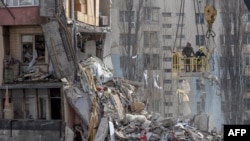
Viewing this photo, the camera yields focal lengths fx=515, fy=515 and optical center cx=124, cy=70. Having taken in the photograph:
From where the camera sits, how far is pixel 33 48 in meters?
20.7

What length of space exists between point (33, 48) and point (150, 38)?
63.9 ft

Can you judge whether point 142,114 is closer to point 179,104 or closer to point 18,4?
point 18,4

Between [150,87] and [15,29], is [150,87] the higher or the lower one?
the lower one

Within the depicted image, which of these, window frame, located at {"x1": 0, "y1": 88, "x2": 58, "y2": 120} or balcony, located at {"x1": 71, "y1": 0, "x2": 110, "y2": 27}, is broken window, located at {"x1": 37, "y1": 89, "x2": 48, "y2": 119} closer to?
window frame, located at {"x1": 0, "y1": 88, "x2": 58, "y2": 120}

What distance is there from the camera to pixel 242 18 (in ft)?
121

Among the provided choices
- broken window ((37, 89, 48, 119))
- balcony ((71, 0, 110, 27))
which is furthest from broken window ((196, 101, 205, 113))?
broken window ((37, 89, 48, 119))

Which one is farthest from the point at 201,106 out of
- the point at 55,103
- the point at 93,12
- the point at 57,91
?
the point at 57,91

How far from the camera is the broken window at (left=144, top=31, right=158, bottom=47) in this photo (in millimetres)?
39094

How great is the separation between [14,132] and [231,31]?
21160 mm

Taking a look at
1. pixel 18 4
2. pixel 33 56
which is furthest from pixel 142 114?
pixel 18 4

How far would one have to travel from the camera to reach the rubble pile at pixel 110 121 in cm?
1920

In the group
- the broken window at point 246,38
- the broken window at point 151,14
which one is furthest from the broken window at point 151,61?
the broken window at point 246,38

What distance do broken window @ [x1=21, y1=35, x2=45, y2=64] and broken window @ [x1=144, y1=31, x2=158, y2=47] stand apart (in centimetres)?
1890

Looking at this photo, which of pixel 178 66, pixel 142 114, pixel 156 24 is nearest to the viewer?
pixel 178 66
